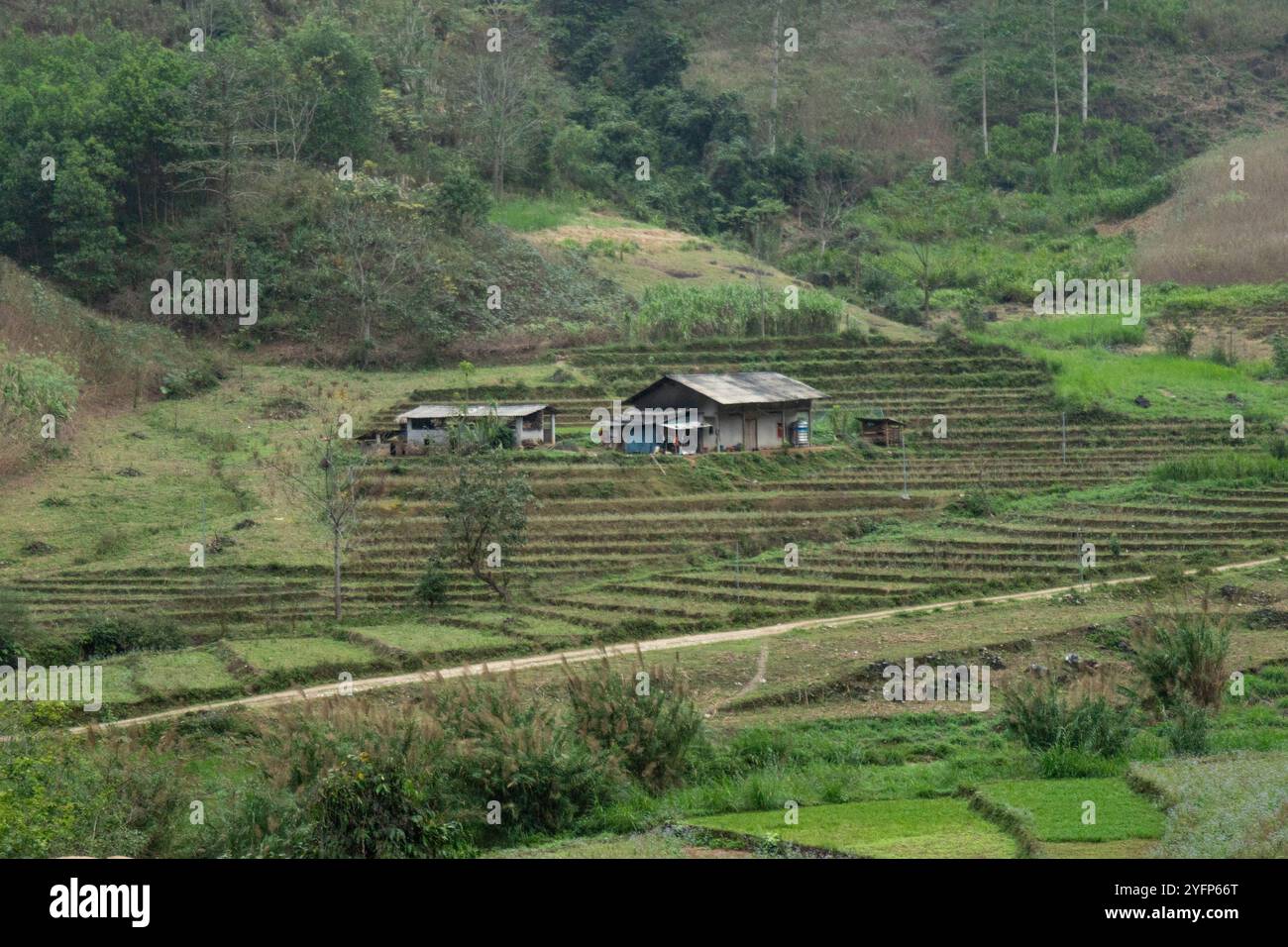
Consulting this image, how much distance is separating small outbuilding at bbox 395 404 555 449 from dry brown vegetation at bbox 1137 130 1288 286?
2822cm

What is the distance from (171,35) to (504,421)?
33979 millimetres

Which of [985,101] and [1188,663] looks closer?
[1188,663]

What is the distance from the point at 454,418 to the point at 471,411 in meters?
1.21

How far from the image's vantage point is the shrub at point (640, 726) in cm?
1783

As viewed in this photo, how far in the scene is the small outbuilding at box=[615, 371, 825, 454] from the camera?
135 ft

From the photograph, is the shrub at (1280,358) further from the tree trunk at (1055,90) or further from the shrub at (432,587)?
the shrub at (432,587)

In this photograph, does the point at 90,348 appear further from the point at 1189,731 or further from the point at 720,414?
the point at 1189,731

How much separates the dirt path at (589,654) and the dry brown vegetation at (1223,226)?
2773 centimetres

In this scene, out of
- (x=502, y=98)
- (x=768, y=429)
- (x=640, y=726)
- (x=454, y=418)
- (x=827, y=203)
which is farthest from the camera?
(x=827, y=203)

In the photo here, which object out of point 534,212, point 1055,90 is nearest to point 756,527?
point 534,212

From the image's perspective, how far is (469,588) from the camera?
103ft

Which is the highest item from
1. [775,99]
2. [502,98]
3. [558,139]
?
[775,99]

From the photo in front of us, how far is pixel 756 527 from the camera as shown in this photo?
3600 centimetres
